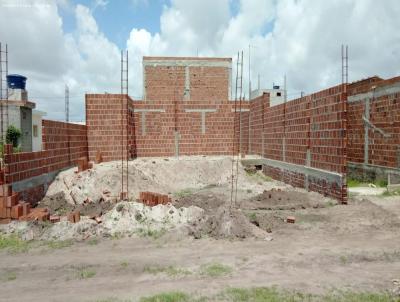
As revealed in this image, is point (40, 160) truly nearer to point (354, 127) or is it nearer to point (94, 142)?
point (94, 142)

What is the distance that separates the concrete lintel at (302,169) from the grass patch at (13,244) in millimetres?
7548

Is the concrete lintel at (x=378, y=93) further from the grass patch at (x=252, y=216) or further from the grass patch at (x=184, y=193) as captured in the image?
the grass patch at (x=184, y=193)

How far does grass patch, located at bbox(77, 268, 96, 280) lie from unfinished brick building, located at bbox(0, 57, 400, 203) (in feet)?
12.8

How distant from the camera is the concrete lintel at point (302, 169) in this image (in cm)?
1030

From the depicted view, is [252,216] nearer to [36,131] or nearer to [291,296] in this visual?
[291,296]

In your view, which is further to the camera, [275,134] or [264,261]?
[275,134]

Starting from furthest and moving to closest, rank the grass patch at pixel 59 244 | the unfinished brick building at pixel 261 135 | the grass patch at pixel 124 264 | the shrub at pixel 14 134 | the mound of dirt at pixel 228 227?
the shrub at pixel 14 134 < the unfinished brick building at pixel 261 135 < the mound of dirt at pixel 228 227 < the grass patch at pixel 59 244 < the grass patch at pixel 124 264

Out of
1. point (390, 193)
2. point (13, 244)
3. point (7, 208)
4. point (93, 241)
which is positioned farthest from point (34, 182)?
point (390, 193)

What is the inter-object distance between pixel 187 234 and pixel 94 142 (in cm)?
947

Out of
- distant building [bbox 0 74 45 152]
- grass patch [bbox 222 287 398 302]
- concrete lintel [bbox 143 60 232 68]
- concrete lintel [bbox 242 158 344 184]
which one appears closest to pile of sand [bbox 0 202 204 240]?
grass patch [bbox 222 287 398 302]

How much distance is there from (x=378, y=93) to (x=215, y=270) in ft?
34.8

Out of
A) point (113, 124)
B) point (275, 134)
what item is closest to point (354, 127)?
point (275, 134)

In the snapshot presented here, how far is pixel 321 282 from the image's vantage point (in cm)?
Answer: 507

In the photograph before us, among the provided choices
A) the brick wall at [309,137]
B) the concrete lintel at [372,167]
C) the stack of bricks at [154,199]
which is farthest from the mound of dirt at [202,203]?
the concrete lintel at [372,167]
